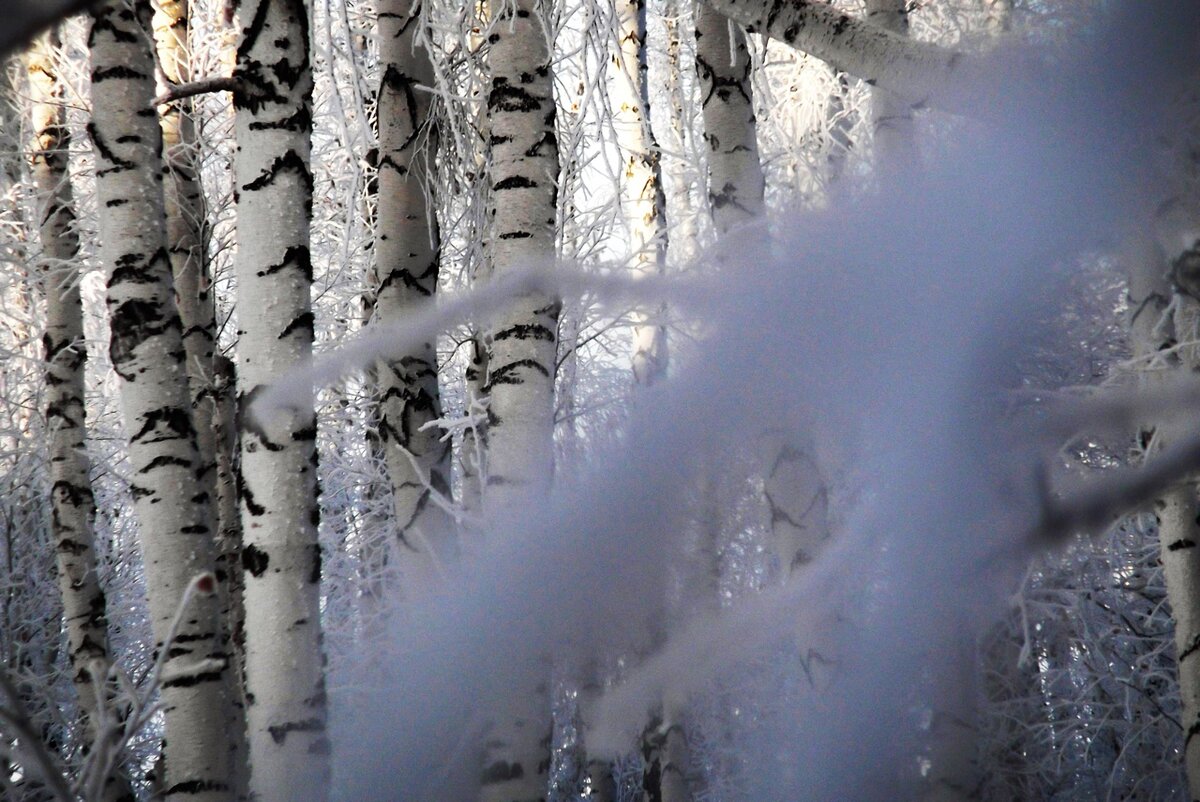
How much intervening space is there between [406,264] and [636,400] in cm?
244

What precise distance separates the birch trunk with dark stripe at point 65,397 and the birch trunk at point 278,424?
2.58 meters

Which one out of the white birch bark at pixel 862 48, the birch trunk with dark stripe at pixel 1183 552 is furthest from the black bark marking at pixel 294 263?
the birch trunk with dark stripe at pixel 1183 552

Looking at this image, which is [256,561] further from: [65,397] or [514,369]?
[65,397]

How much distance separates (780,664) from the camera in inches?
247

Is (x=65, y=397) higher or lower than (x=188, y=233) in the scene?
lower

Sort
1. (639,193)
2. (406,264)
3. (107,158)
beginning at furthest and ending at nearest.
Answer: (639,193)
(406,264)
(107,158)

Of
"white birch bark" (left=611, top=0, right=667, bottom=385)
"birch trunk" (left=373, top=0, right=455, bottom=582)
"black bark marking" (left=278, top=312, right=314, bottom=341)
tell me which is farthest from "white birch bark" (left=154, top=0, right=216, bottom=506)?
"black bark marking" (left=278, top=312, right=314, bottom=341)

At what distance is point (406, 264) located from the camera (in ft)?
12.5

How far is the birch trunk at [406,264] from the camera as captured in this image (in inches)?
149

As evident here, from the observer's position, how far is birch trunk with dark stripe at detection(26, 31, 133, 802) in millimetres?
4773

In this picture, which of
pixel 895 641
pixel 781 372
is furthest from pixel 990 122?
pixel 895 641

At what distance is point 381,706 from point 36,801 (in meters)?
5.89

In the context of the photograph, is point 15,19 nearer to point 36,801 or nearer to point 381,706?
point 381,706

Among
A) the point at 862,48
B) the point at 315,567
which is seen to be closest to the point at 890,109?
the point at 862,48
